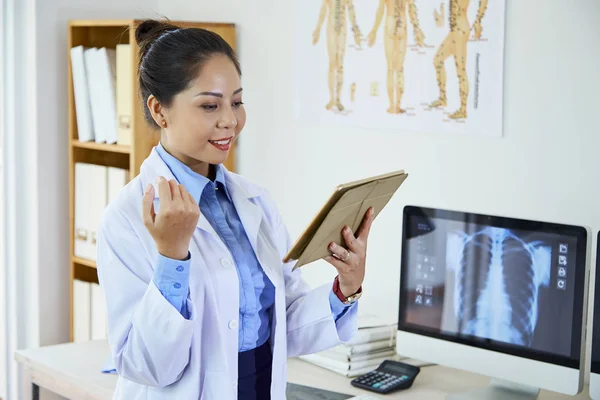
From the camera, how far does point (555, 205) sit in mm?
2154

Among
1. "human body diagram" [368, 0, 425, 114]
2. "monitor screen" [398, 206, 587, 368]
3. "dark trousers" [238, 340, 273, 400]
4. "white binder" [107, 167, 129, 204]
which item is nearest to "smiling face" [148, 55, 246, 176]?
"dark trousers" [238, 340, 273, 400]

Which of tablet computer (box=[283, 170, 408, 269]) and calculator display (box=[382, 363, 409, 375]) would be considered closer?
tablet computer (box=[283, 170, 408, 269])

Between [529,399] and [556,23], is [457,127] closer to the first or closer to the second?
[556,23]

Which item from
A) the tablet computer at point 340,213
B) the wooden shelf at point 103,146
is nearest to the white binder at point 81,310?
the wooden shelf at point 103,146

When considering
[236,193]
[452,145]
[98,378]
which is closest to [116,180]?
[98,378]

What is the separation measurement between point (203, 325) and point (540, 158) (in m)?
1.06

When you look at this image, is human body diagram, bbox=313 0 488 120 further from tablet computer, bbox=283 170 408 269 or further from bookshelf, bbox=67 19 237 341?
tablet computer, bbox=283 170 408 269

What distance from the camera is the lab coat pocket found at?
5.05ft

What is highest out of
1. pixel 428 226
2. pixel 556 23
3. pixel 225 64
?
pixel 556 23

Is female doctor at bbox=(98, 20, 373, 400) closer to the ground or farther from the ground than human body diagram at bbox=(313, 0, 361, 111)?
closer to the ground

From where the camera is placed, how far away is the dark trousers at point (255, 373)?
1.61 metres

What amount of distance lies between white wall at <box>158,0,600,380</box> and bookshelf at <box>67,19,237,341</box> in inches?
7.1

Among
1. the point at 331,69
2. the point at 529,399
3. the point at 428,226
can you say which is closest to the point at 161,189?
the point at 428,226

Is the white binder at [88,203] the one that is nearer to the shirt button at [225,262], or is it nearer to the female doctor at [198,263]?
the female doctor at [198,263]
